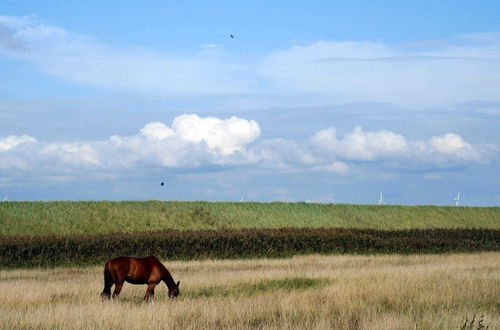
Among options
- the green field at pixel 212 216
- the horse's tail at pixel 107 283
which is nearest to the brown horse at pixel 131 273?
the horse's tail at pixel 107 283

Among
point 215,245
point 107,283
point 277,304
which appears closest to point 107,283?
point 107,283

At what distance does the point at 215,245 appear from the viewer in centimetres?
5072

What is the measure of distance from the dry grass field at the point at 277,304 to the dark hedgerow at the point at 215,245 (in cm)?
2077

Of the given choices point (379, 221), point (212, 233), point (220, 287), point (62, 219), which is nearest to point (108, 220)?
point (62, 219)

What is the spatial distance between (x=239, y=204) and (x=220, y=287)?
2367 inches

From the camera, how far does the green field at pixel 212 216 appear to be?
64.1m

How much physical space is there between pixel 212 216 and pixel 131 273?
→ 5624 cm

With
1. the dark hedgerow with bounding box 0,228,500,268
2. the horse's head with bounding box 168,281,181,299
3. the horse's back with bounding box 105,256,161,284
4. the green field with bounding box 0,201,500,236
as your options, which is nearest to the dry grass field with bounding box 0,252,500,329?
the horse's head with bounding box 168,281,181,299

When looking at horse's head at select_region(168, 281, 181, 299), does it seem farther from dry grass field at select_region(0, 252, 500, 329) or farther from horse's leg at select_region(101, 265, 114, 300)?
horse's leg at select_region(101, 265, 114, 300)

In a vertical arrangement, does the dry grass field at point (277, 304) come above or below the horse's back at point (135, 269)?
below

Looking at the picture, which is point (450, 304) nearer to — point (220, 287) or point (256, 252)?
point (220, 287)

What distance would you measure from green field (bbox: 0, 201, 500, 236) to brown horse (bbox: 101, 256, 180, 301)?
42.2 metres

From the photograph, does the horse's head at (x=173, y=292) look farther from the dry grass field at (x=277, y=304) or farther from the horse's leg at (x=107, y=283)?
the horse's leg at (x=107, y=283)

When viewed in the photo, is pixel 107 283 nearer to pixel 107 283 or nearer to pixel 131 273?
pixel 107 283
